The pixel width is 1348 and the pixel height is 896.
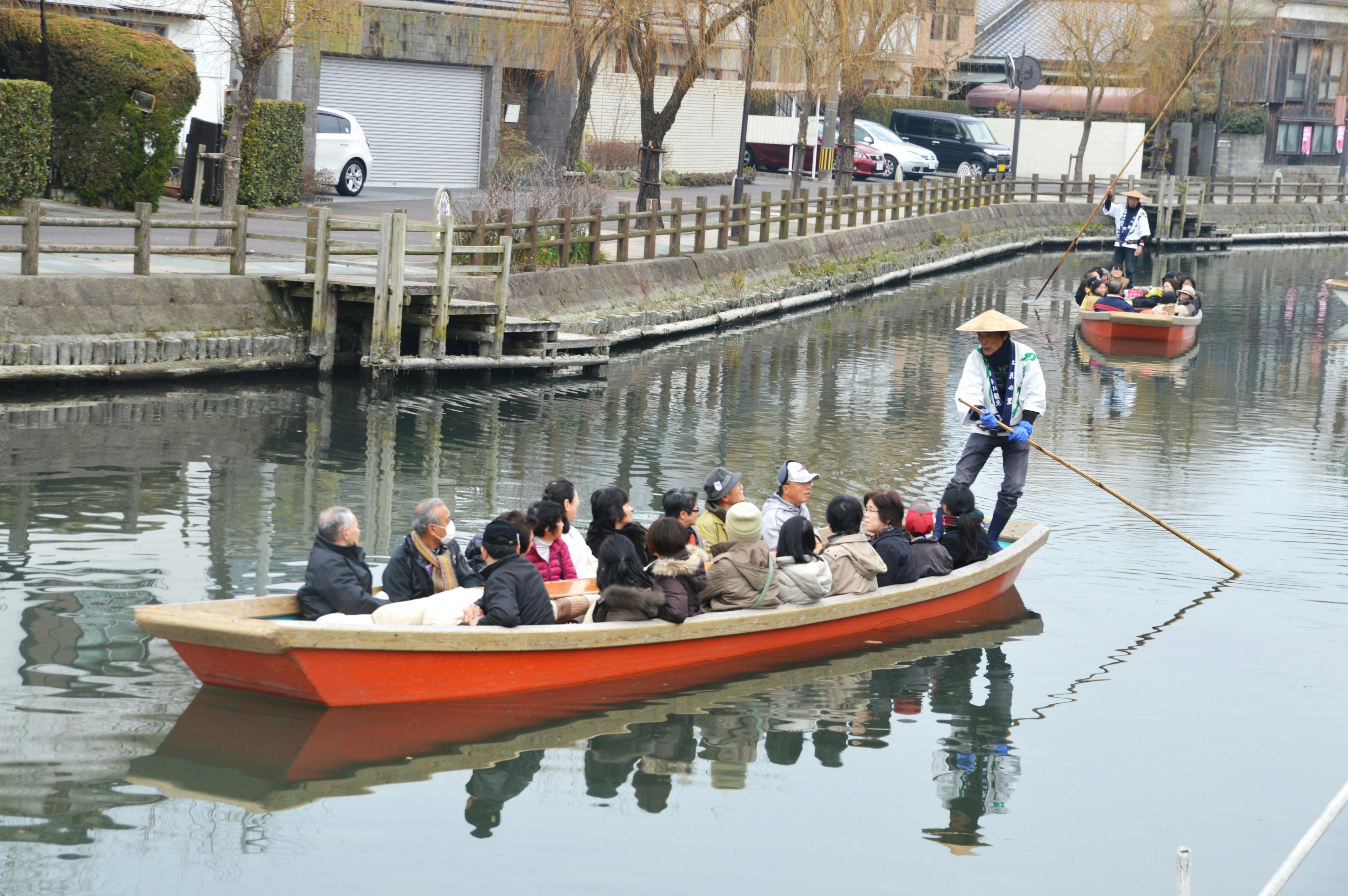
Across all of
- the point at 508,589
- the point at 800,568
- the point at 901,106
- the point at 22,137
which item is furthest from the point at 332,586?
the point at 901,106

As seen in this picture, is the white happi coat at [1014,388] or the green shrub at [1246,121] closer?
the white happi coat at [1014,388]

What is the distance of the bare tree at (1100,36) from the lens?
149 ft

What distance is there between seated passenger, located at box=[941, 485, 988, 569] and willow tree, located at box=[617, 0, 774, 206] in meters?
14.6

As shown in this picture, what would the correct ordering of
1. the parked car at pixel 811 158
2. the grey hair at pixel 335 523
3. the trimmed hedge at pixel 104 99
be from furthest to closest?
1. the parked car at pixel 811 158
2. the trimmed hedge at pixel 104 99
3. the grey hair at pixel 335 523

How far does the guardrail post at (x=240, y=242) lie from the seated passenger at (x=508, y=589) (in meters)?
9.99

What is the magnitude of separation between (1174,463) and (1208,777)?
8262mm

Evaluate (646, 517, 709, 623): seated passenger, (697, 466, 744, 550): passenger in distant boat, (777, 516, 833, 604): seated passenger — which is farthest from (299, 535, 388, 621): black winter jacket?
(777, 516, 833, 604): seated passenger

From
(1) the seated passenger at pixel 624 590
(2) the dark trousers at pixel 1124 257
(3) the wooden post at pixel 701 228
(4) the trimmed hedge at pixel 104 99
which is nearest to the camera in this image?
(1) the seated passenger at pixel 624 590

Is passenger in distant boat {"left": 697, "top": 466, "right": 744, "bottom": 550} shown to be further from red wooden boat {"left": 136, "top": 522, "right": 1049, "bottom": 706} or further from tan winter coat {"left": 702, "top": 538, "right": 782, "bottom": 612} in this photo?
red wooden boat {"left": 136, "top": 522, "right": 1049, "bottom": 706}

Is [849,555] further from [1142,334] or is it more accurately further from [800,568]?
[1142,334]

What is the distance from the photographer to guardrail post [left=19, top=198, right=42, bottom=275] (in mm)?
15156

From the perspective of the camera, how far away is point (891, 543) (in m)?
9.52

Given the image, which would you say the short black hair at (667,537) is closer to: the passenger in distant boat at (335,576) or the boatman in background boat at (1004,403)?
the passenger in distant boat at (335,576)

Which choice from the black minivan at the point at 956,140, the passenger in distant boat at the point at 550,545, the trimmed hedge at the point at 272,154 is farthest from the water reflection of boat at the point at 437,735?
the black minivan at the point at 956,140
